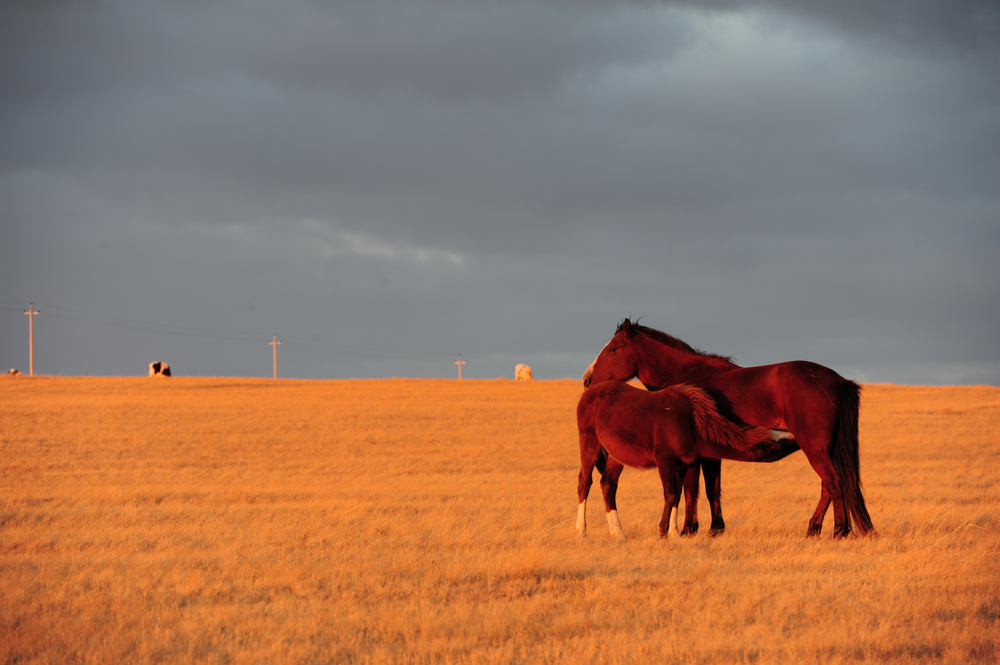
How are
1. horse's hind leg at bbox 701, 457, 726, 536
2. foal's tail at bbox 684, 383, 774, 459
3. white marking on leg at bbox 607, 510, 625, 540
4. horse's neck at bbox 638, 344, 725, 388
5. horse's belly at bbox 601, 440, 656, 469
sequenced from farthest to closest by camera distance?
1. horse's neck at bbox 638, 344, 725, 388
2. horse's hind leg at bbox 701, 457, 726, 536
3. white marking on leg at bbox 607, 510, 625, 540
4. horse's belly at bbox 601, 440, 656, 469
5. foal's tail at bbox 684, 383, 774, 459

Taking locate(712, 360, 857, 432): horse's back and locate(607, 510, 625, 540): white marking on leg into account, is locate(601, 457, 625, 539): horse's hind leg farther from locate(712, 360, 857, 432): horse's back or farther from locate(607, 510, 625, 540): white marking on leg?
locate(712, 360, 857, 432): horse's back

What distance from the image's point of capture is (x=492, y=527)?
10.8 metres

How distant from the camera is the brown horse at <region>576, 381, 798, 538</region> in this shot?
9.26 metres

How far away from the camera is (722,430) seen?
362 inches

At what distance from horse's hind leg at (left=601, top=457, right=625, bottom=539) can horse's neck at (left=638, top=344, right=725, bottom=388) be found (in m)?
1.48

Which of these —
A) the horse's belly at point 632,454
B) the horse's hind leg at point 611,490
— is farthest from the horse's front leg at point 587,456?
the horse's belly at point 632,454

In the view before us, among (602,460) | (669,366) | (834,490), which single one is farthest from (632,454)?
(834,490)

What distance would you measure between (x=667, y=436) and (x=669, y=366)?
80.4 inches

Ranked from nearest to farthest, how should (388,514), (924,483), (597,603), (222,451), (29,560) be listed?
(597,603) → (29,560) → (388,514) → (924,483) → (222,451)

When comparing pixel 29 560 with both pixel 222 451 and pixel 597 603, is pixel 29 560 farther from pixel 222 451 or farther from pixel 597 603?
pixel 222 451

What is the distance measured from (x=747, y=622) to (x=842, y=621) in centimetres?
66

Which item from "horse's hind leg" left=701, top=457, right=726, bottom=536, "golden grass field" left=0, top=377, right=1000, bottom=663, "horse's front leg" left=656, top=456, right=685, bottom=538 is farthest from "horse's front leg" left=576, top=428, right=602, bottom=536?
"horse's hind leg" left=701, top=457, right=726, bottom=536

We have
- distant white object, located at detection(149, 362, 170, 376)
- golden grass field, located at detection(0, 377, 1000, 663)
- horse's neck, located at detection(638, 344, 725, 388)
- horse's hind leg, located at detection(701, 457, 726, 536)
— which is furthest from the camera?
distant white object, located at detection(149, 362, 170, 376)

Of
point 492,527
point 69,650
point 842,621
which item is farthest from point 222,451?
point 842,621
